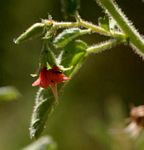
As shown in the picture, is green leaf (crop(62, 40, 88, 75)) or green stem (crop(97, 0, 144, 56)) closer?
green stem (crop(97, 0, 144, 56))

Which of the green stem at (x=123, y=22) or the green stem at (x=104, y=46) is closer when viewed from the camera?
the green stem at (x=123, y=22)

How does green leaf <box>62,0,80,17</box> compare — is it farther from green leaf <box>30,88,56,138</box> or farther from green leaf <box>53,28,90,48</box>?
green leaf <box>30,88,56,138</box>

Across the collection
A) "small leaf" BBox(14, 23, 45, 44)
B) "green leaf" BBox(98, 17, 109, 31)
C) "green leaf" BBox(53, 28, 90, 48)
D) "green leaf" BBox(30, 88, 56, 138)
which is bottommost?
"green leaf" BBox(30, 88, 56, 138)

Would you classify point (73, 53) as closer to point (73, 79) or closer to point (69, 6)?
point (69, 6)

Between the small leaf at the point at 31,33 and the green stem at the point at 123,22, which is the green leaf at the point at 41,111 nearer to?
the small leaf at the point at 31,33

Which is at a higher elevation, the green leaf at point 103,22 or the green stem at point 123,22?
the green leaf at point 103,22

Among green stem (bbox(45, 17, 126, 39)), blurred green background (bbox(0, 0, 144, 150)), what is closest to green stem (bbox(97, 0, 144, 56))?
green stem (bbox(45, 17, 126, 39))

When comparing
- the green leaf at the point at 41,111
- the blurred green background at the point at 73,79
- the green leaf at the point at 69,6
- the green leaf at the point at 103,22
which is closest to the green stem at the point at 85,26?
the green leaf at the point at 103,22
